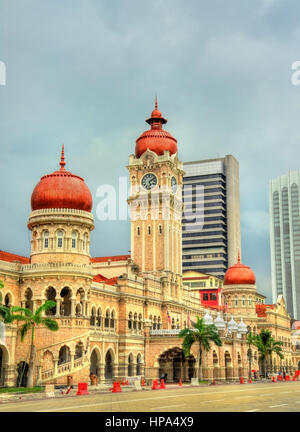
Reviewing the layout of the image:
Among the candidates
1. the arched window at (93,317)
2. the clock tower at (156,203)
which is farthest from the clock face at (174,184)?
the arched window at (93,317)

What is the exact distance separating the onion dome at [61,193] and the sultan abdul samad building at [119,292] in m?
0.09

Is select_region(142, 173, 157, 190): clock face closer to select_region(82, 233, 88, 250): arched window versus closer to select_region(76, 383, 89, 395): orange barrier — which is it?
select_region(82, 233, 88, 250): arched window

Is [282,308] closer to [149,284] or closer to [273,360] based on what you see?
[273,360]

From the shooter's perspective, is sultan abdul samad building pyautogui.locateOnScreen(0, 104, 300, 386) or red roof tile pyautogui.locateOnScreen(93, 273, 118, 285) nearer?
sultan abdul samad building pyautogui.locateOnScreen(0, 104, 300, 386)

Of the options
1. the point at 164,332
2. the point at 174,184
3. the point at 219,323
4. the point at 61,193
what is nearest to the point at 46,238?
the point at 61,193

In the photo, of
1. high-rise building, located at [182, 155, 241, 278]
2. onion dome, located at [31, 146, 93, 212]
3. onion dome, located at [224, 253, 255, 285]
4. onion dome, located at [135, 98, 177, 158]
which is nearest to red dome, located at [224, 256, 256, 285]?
onion dome, located at [224, 253, 255, 285]

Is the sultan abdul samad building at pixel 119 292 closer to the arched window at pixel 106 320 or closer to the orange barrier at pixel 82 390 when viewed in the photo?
the arched window at pixel 106 320

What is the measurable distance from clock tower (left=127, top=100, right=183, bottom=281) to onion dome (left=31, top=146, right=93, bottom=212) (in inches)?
939

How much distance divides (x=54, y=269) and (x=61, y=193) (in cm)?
669

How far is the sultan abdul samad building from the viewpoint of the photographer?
5156 cm

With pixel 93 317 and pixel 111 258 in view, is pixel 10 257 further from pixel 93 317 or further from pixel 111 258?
pixel 111 258

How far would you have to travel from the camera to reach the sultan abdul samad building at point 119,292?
2030 inches

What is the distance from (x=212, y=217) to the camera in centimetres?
16100

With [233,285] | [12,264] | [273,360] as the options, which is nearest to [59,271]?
[12,264]
